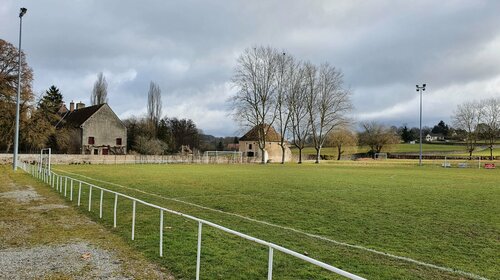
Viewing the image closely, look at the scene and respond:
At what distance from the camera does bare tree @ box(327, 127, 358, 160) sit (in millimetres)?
93075

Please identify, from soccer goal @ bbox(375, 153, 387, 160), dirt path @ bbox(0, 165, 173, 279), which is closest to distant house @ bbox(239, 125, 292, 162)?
soccer goal @ bbox(375, 153, 387, 160)

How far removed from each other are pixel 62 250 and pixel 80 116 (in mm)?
69701

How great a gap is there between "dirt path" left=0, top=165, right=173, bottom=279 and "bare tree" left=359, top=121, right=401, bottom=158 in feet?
314

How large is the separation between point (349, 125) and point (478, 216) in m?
58.8

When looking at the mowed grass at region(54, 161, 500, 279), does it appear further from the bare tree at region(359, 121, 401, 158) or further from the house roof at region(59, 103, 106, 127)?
the bare tree at region(359, 121, 401, 158)

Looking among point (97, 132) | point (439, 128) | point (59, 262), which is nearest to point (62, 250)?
point (59, 262)

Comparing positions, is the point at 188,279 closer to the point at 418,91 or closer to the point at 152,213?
the point at 152,213

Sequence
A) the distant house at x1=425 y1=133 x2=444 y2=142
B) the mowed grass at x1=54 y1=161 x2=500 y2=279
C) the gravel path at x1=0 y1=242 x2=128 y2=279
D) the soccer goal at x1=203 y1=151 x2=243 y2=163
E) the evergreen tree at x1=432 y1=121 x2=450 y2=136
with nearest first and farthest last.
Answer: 1. the gravel path at x1=0 y1=242 x2=128 y2=279
2. the mowed grass at x1=54 y1=161 x2=500 y2=279
3. the soccer goal at x1=203 y1=151 x2=243 y2=163
4. the distant house at x1=425 y1=133 x2=444 y2=142
5. the evergreen tree at x1=432 y1=121 x2=450 y2=136

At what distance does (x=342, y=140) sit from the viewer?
308ft

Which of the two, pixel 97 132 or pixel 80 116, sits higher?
pixel 80 116

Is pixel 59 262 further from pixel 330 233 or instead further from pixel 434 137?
pixel 434 137

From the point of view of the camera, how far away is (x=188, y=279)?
19.8ft

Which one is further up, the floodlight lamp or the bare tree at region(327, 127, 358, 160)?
the floodlight lamp

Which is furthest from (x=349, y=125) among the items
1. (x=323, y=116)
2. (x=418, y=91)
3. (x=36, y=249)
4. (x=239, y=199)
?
(x=36, y=249)
